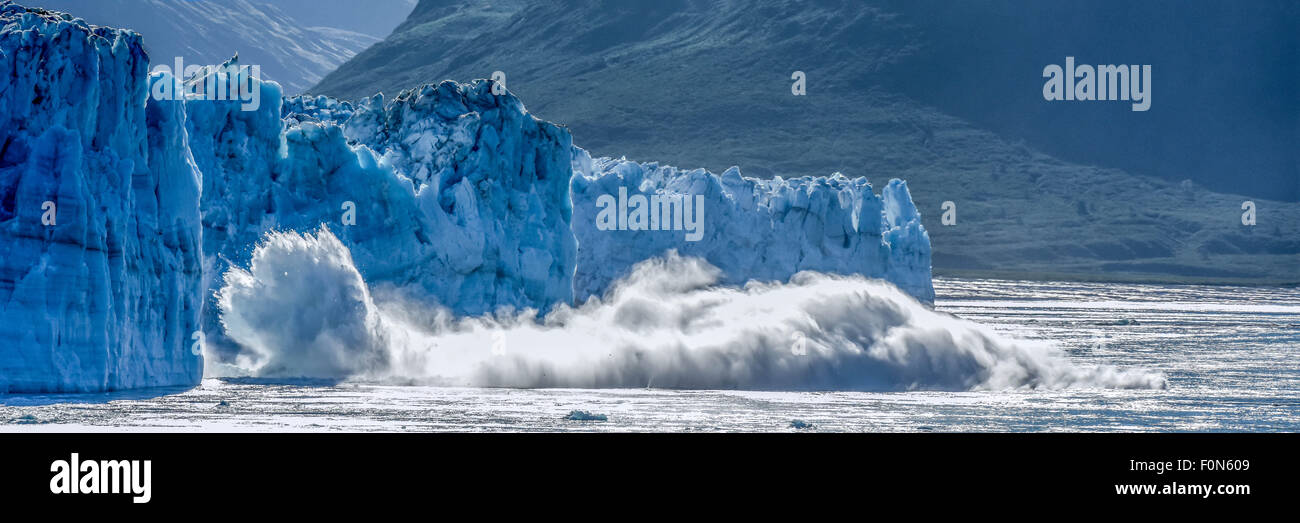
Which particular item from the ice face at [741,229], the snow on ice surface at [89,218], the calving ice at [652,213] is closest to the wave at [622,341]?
the snow on ice surface at [89,218]

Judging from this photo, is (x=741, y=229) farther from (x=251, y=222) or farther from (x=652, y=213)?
(x=251, y=222)

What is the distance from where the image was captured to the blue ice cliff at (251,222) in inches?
1078

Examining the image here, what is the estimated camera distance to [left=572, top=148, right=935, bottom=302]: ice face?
5944 cm

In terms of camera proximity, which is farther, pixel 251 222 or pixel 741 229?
pixel 741 229

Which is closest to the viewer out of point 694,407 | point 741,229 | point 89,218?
point 89,218

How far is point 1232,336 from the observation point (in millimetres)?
63875

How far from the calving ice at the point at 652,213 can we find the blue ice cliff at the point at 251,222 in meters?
0.44

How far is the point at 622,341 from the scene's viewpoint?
40.2 meters

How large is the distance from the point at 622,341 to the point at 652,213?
21.2m

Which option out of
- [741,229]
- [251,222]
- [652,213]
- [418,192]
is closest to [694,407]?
[251,222]

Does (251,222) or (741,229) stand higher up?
(741,229)
